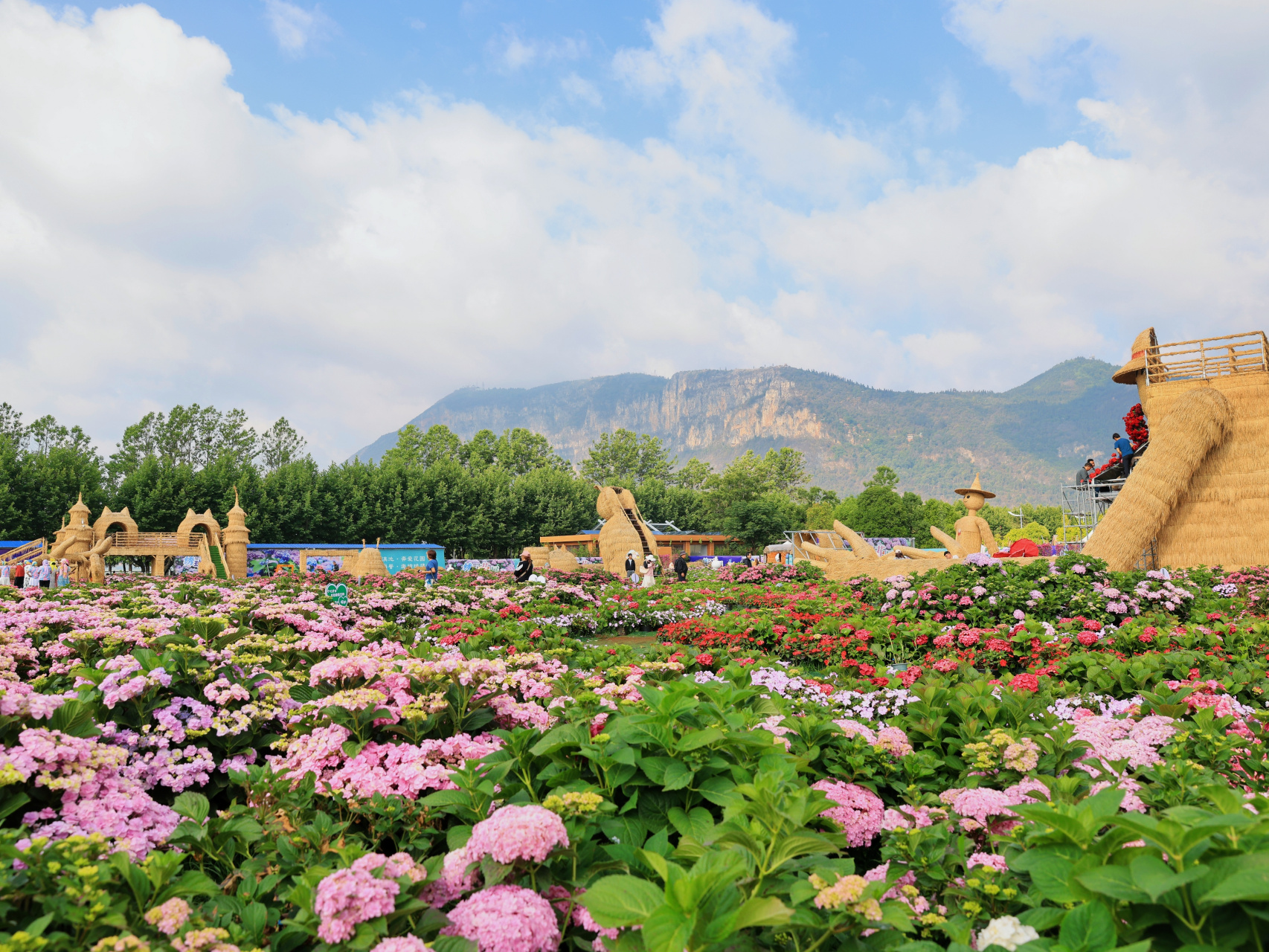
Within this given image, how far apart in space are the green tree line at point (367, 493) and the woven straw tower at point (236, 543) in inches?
731

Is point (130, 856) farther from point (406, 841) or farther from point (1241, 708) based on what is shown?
point (1241, 708)

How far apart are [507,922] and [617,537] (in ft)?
71.7

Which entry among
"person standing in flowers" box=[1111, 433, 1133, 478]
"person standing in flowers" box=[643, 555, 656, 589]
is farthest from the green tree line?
"person standing in flowers" box=[1111, 433, 1133, 478]

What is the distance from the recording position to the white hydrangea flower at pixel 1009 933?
1.60 metres

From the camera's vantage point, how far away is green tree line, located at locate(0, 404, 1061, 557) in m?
36.3

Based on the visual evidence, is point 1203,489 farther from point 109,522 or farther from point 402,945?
point 109,522

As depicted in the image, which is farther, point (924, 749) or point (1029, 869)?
point (924, 749)

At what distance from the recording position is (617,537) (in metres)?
23.5

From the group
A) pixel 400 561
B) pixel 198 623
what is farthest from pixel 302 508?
pixel 198 623

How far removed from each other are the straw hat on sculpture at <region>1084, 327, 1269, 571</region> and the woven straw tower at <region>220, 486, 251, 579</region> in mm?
20712

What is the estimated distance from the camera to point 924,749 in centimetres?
312

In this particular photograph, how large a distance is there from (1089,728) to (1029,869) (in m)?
1.89

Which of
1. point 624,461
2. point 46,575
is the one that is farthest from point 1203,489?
point 624,461

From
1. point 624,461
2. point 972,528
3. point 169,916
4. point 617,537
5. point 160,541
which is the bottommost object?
point 972,528
